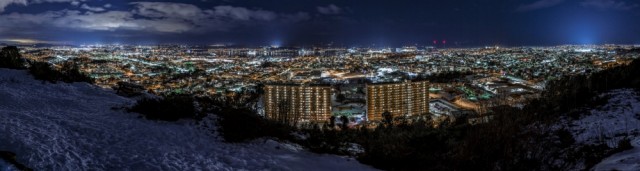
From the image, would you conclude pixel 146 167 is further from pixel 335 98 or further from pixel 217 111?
pixel 335 98

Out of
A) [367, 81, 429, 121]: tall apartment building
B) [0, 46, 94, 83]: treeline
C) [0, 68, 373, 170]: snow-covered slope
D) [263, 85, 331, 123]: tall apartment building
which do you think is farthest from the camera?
[367, 81, 429, 121]: tall apartment building

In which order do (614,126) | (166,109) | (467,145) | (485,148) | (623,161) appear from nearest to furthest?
(623,161) → (485,148) → (467,145) → (166,109) → (614,126)

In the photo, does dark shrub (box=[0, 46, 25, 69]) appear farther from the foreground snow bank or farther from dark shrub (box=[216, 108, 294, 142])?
the foreground snow bank

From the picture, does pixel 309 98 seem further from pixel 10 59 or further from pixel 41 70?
pixel 41 70

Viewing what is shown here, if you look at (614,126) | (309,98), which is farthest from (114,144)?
(309,98)

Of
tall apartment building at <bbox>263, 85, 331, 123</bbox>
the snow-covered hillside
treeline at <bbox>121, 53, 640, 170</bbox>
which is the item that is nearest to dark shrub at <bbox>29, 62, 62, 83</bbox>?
treeline at <bbox>121, 53, 640, 170</bbox>

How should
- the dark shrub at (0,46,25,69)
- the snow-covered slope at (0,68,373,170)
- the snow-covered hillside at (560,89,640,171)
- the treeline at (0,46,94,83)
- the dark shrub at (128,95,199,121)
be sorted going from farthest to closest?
the dark shrub at (0,46,25,69) → the treeline at (0,46,94,83) → the dark shrub at (128,95,199,121) → the snow-covered hillside at (560,89,640,171) → the snow-covered slope at (0,68,373,170)

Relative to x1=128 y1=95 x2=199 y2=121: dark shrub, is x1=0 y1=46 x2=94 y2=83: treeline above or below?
above
